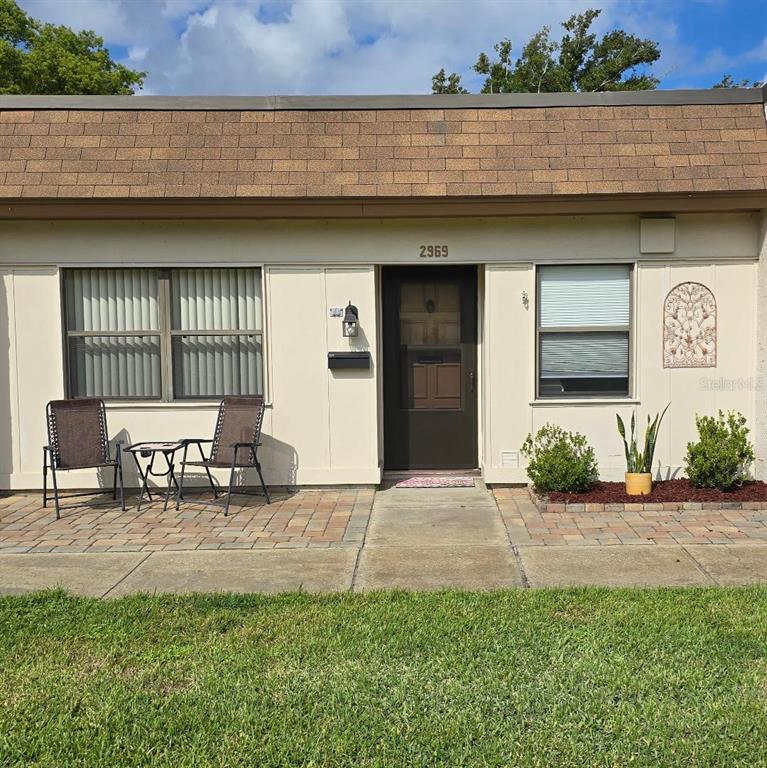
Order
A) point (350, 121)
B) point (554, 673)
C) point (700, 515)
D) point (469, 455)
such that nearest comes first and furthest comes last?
point (554, 673) < point (700, 515) < point (350, 121) < point (469, 455)

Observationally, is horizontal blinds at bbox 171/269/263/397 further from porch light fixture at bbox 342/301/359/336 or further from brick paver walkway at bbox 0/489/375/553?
brick paver walkway at bbox 0/489/375/553

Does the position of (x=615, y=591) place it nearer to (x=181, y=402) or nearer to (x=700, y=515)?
(x=700, y=515)

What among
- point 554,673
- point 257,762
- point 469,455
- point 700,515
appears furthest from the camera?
point 469,455

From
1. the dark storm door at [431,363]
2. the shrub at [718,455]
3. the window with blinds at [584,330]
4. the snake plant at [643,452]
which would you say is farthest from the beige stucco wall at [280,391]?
the shrub at [718,455]

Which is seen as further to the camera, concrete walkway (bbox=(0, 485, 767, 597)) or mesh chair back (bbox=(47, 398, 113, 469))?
mesh chair back (bbox=(47, 398, 113, 469))

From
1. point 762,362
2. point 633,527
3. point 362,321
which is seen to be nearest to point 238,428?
point 362,321

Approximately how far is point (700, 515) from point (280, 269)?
467cm

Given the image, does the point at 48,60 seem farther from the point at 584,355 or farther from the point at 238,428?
the point at 584,355

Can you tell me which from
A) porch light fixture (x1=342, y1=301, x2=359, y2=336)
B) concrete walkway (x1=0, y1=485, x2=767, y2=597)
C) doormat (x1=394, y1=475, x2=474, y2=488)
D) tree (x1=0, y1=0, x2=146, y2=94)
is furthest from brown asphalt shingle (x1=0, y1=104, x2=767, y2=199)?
tree (x1=0, y1=0, x2=146, y2=94)

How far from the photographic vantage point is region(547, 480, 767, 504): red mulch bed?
6883 millimetres

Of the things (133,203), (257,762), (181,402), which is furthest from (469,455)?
(257,762)

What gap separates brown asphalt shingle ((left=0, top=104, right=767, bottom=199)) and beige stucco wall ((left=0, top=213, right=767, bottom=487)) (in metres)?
0.53

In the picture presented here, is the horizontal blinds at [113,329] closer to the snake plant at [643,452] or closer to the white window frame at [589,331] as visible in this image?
the white window frame at [589,331]

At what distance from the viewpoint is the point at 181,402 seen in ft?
25.7
